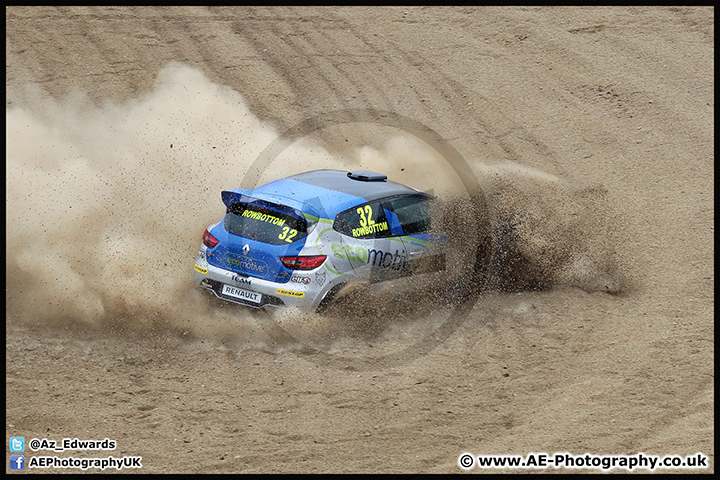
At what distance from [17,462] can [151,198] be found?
5975 mm

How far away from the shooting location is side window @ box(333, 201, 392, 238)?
8.64 meters

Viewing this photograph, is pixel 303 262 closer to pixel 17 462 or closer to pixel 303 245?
pixel 303 245

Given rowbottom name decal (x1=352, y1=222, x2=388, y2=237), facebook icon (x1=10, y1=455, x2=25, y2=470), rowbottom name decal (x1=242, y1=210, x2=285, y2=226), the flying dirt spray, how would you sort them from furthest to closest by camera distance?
the flying dirt spray, rowbottom name decal (x1=352, y1=222, x2=388, y2=237), rowbottom name decal (x1=242, y1=210, x2=285, y2=226), facebook icon (x1=10, y1=455, x2=25, y2=470)

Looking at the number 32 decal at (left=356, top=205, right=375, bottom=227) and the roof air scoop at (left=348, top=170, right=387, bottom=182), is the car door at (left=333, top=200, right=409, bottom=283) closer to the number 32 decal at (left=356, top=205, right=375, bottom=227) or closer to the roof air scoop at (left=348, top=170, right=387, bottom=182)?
the number 32 decal at (left=356, top=205, right=375, bottom=227)

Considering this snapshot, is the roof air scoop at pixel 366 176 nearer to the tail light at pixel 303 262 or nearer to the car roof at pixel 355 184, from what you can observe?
the car roof at pixel 355 184

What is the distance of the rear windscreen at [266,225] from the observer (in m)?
8.38

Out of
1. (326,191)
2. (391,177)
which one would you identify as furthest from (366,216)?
(391,177)

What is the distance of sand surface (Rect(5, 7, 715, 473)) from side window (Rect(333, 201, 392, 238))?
0.74 m

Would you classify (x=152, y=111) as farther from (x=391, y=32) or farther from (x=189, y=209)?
→ (x=391, y=32)

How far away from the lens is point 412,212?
9.40 metres
